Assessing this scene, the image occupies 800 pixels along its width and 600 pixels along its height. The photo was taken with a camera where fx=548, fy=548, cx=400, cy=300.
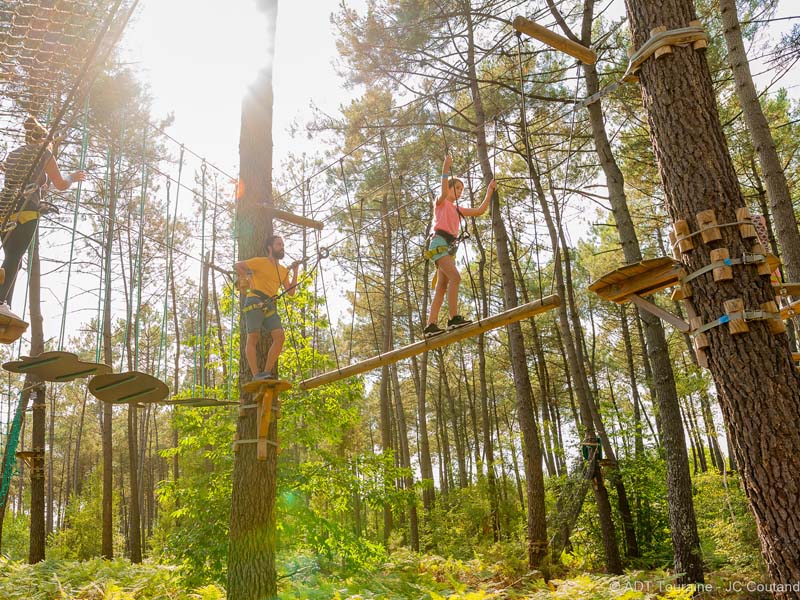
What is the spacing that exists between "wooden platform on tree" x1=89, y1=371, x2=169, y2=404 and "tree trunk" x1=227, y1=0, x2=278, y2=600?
0.77 m

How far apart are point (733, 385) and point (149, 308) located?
15694 mm

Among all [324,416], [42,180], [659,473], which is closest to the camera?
[42,180]

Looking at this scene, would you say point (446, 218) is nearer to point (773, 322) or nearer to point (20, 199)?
point (773, 322)

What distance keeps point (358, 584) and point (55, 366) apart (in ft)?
15.6

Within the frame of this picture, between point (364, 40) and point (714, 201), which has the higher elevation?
point (364, 40)

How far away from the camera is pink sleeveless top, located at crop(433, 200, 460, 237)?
4.37m

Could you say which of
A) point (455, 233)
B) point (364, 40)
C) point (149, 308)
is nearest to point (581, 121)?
point (364, 40)

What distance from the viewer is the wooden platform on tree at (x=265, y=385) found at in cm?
412

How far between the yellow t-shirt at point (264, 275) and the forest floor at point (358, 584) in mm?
2732

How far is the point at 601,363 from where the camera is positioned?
21.2 metres

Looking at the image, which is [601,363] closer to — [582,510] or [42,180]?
[582,510]

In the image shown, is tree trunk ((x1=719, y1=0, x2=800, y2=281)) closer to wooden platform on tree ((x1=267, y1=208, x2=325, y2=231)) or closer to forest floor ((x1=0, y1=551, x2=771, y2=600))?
forest floor ((x1=0, y1=551, x2=771, y2=600))

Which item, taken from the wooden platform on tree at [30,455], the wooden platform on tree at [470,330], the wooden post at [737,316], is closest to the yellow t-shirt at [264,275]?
the wooden platform on tree at [470,330]

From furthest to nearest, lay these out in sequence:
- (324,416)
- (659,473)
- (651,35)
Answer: (659,473) < (324,416) < (651,35)
